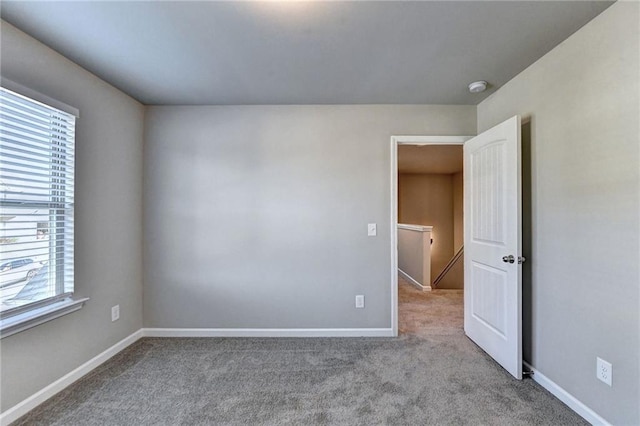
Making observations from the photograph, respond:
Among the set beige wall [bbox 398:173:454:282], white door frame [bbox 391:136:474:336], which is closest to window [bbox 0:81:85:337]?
white door frame [bbox 391:136:474:336]

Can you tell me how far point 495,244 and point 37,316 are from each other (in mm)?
3252

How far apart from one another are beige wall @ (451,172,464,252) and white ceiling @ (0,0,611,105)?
5339 mm

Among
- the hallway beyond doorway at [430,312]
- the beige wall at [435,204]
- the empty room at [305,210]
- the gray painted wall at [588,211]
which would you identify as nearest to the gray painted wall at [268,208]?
the empty room at [305,210]

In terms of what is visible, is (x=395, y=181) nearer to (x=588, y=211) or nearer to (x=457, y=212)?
(x=588, y=211)

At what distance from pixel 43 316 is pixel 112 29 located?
1.83 m

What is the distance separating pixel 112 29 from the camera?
1.69m

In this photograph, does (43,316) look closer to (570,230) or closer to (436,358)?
(436,358)

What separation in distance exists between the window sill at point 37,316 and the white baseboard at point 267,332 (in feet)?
2.99

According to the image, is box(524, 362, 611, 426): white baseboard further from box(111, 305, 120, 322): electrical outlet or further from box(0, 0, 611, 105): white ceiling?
box(111, 305, 120, 322): electrical outlet

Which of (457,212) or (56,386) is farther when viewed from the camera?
(457,212)

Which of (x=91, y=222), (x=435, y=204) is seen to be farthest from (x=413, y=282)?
(x=91, y=222)

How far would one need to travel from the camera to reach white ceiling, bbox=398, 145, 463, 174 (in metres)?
4.55

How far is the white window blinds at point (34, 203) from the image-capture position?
168cm

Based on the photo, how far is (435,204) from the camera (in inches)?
300
